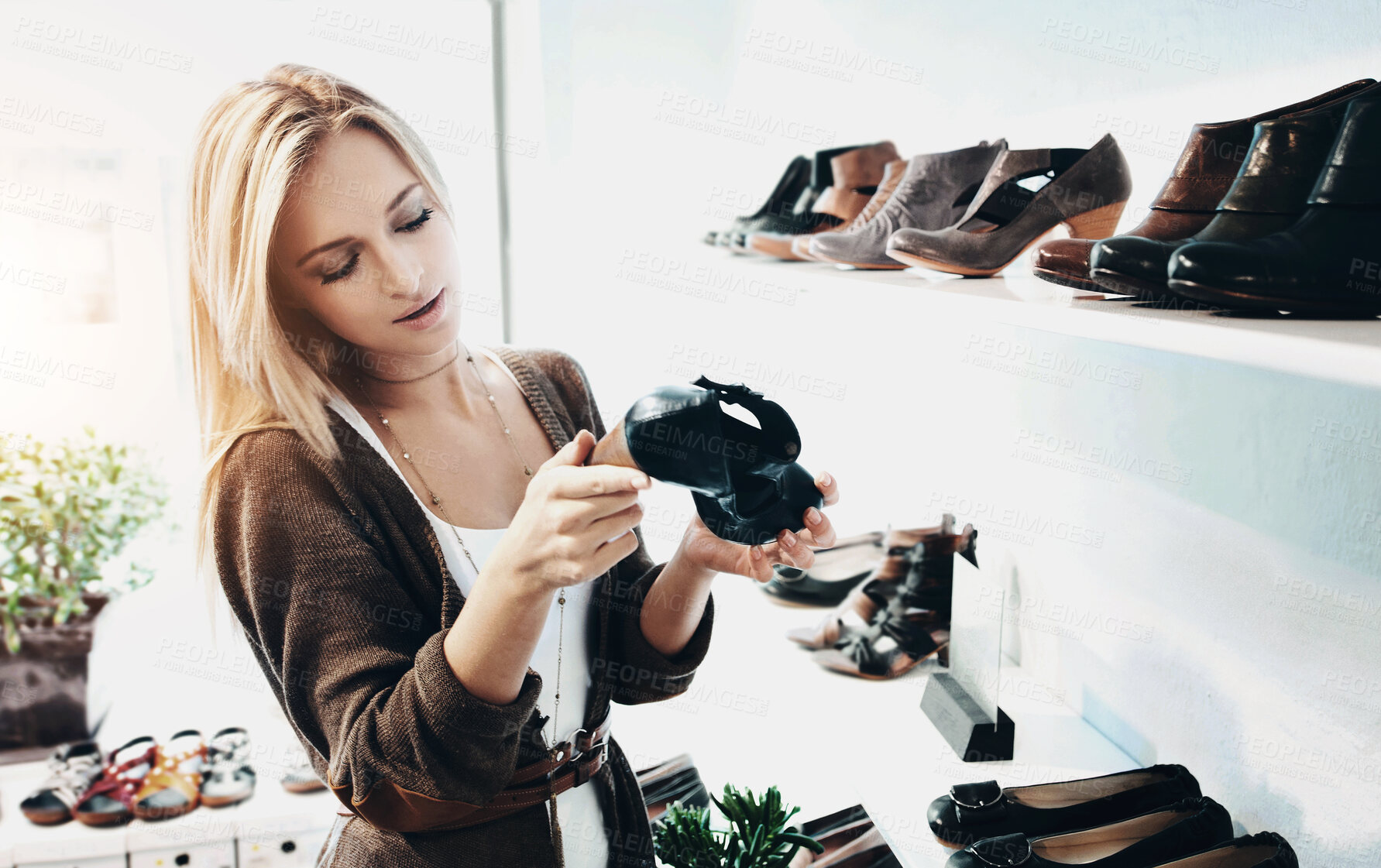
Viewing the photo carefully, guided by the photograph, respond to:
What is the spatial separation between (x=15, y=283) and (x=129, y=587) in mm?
762

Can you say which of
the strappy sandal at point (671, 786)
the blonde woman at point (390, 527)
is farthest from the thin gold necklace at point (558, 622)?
the strappy sandal at point (671, 786)

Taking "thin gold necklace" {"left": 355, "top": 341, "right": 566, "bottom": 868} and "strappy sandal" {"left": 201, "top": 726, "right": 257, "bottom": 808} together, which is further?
Answer: "strappy sandal" {"left": 201, "top": 726, "right": 257, "bottom": 808}

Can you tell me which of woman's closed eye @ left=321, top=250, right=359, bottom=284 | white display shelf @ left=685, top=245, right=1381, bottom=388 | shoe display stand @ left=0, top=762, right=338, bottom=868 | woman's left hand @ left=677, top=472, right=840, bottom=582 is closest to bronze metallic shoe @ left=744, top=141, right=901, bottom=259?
white display shelf @ left=685, top=245, right=1381, bottom=388

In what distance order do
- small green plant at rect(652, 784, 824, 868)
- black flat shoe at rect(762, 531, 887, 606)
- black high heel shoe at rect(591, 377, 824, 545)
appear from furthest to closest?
black flat shoe at rect(762, 531, 887, 606) < small green plant at rect(652, 784, 824, 868) < black high heel shoe at rect(591, 377, 824, 545)

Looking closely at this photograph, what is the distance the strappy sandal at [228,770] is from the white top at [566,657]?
1.13 metres

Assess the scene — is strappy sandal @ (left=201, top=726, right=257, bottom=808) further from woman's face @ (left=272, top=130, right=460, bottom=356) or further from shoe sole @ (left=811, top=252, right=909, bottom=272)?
shoe sole @ (left=811, top=252, right=909, bottom=272)

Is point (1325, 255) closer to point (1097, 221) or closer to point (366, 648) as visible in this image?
point (1097, 221)

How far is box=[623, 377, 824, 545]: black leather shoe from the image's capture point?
0.59 metres

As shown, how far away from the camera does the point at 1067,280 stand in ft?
2.04

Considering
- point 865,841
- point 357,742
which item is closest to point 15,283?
point 357,742

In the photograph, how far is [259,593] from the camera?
2.39 feet

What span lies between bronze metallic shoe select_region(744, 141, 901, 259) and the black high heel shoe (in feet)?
1.63

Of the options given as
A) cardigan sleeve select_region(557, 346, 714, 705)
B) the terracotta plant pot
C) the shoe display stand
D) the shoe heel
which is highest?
the shoe heel

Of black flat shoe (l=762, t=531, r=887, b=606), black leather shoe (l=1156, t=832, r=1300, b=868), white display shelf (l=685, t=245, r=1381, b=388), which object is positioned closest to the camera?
white display shelf (l=685, t=245, r=1381, b=388)
